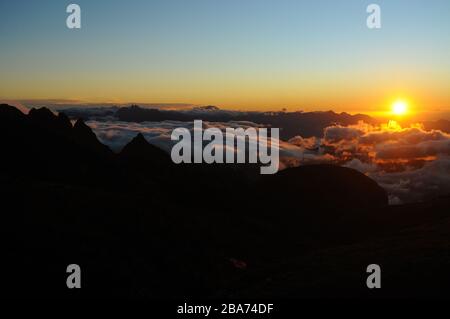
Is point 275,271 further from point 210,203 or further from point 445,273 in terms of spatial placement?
point 210,203

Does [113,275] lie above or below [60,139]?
below

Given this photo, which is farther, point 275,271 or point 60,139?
point 60,139

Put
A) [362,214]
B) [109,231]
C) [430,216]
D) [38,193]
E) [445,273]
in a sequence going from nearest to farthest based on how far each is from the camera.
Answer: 1. [445,273]
2. [109,231]
3. [38,193]
4. [430,216]
5. [362,214]

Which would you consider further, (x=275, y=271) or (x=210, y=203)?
(x=210, y=203)

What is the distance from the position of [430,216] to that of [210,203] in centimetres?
7906

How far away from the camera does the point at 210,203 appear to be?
7180 inches

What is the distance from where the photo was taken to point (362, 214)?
173 metres

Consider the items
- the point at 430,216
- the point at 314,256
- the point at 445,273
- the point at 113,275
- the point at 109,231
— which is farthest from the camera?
the point at 430,216

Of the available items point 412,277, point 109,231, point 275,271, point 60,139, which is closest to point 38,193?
point 109,231

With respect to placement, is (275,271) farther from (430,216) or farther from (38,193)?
(430,216)

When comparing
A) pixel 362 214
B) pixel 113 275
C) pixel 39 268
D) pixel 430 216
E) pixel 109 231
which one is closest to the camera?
pixel 39 268

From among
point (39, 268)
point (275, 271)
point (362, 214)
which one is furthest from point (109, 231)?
point (362, 214)

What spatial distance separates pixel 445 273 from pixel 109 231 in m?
52.9

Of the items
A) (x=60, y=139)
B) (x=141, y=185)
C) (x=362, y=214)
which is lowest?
(x=362, y=214)
